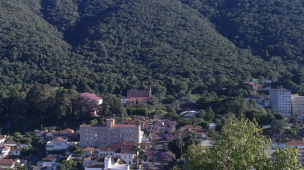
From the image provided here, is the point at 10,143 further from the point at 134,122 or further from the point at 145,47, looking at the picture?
the point at 145,47

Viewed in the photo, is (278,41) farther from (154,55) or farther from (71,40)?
(71,40)

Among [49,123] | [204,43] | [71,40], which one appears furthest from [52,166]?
[71,40]

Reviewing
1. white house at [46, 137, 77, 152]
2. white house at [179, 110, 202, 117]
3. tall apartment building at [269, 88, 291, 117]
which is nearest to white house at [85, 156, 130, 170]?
white house at [46, 137, 77, 152]

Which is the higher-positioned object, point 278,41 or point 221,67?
point 278,41

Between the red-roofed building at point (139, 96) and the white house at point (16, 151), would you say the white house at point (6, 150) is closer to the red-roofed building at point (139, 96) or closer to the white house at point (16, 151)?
the white house at point (16, 151)

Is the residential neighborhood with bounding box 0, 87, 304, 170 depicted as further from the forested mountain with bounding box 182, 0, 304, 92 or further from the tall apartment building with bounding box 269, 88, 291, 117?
the forested mountain with bounding box 182, 0, 304, 92

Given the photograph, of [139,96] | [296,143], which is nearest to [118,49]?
[139,96]
